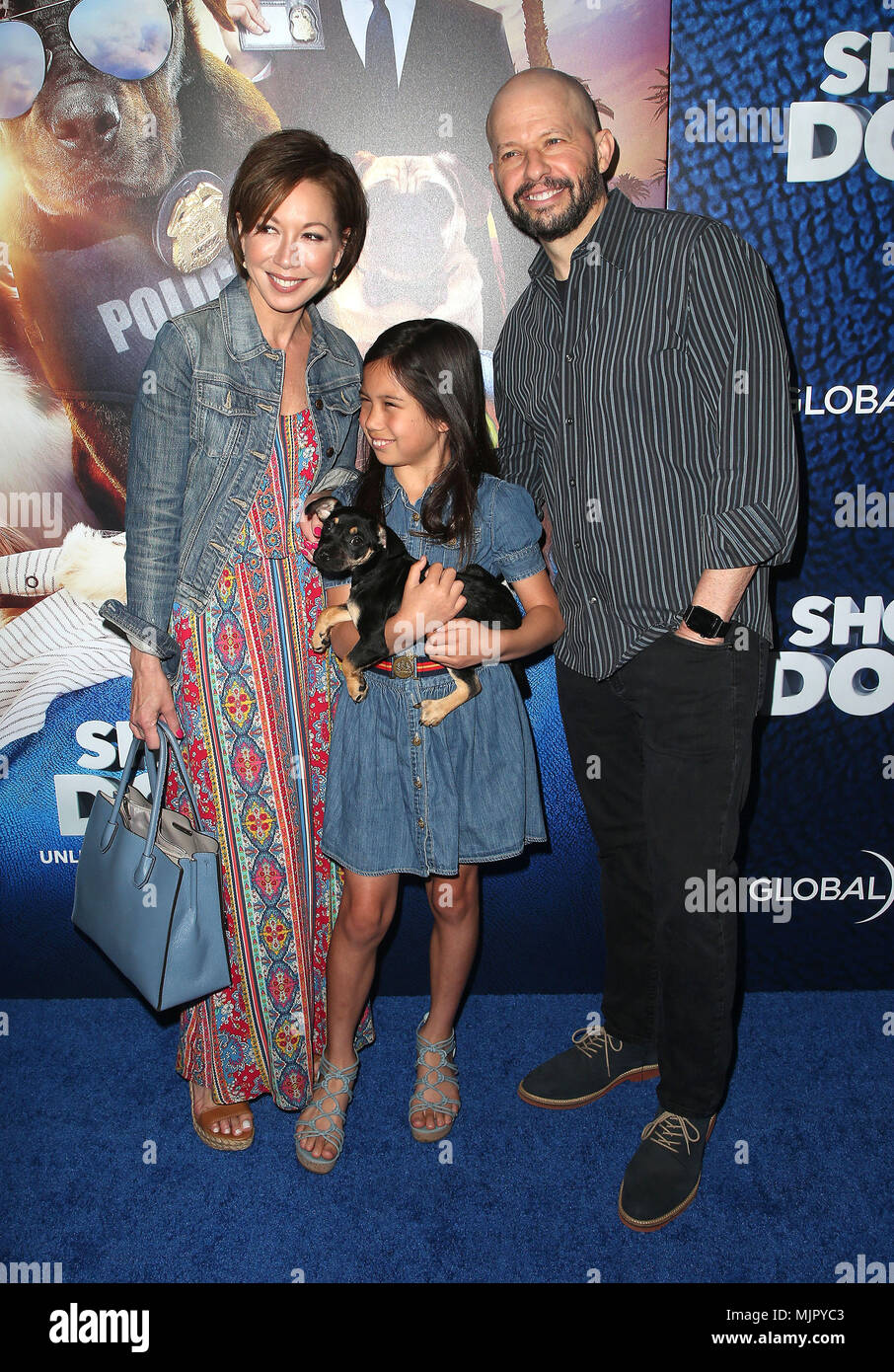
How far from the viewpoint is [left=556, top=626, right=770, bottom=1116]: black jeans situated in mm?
2258

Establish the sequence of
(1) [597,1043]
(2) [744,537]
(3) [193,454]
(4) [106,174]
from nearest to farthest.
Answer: (2) [744,537] → (3) [193,454] → (4) [106,174] → (1) [597,1043]

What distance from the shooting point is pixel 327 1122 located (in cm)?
261

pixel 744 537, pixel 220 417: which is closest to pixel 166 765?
pixel 220 417

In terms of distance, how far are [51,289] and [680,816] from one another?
2.22 meters

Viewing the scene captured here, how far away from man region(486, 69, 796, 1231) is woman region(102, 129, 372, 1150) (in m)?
0.47

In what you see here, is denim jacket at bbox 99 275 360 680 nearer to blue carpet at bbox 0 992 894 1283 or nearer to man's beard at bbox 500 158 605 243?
man's beard at bbox 500 158 605 243

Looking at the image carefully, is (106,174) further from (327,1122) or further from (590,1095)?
(590,1095)

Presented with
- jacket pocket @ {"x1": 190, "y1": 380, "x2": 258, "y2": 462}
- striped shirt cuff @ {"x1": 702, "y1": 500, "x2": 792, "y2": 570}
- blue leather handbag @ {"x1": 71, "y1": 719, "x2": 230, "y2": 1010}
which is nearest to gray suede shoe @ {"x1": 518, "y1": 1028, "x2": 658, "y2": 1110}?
blue leather handbag @ {"x1": 71, "y1": 719, "x2": 230, "y2": 1010}

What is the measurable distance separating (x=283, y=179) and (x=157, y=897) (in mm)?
1610

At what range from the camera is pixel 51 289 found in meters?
2.79

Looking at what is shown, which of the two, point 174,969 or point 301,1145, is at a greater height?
point 174,969

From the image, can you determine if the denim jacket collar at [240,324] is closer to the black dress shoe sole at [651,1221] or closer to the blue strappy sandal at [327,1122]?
the blue strappy sandal at [327,1122]

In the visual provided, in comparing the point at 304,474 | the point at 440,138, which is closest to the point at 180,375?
the point at 304,474
